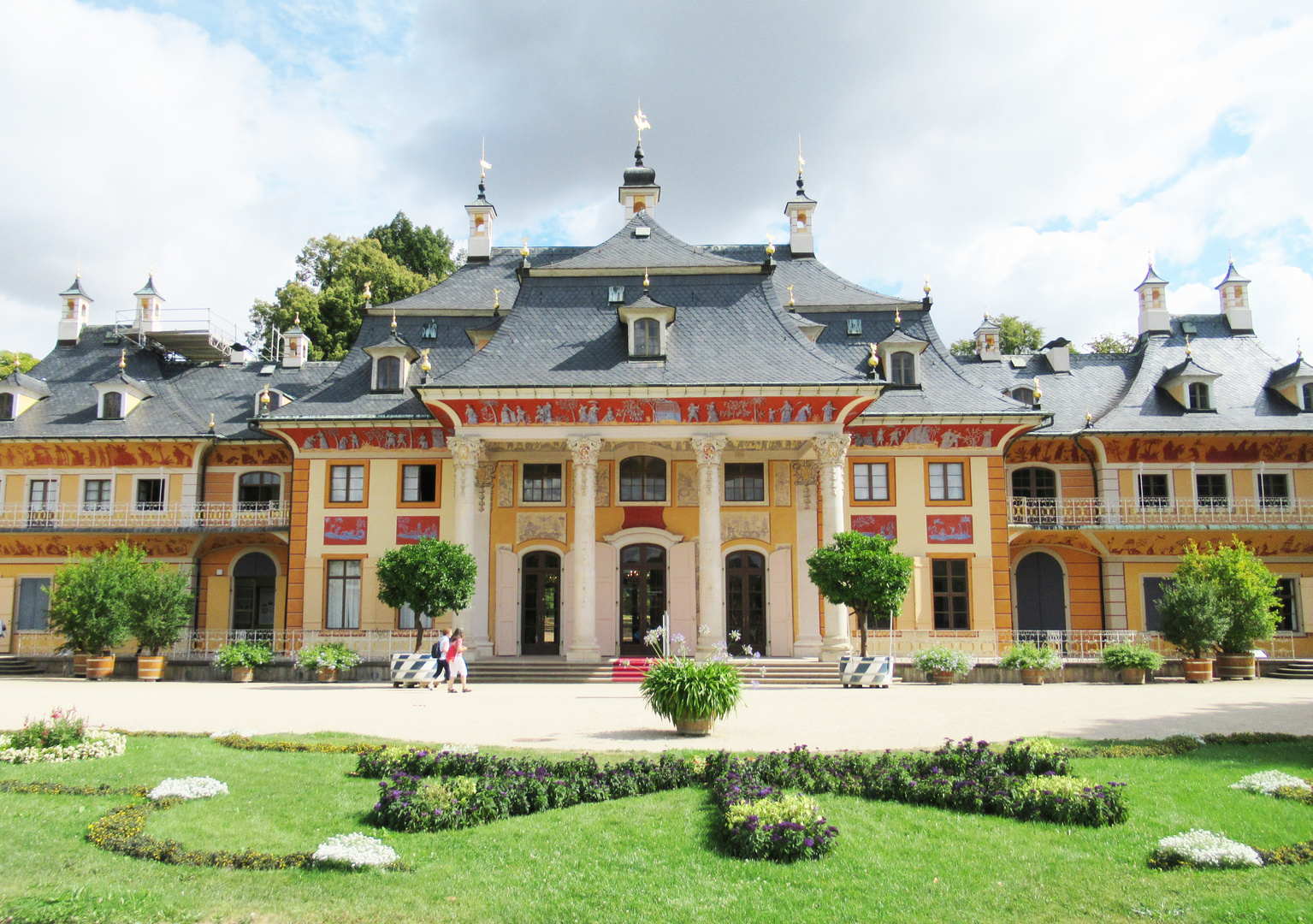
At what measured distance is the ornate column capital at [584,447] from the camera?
89.5ft

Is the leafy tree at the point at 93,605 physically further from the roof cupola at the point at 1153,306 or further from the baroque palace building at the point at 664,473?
the roof cupola at the point at 1153,306

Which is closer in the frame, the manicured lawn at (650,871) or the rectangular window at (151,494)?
the manicured lawn at (650,871)

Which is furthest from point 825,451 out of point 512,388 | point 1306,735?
point 1306,735

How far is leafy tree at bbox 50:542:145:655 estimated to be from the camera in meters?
26.9

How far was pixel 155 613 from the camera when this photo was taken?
2739 cm

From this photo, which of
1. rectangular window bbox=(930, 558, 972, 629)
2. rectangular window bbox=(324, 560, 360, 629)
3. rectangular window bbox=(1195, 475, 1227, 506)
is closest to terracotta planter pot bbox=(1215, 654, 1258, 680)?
rectangular window bbox=(1195, 475, 1227, 506)

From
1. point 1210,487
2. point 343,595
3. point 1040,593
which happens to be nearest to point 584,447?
point 343,595

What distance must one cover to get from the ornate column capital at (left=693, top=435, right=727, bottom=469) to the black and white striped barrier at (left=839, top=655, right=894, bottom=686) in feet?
22.6

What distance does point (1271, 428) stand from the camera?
3150 cm

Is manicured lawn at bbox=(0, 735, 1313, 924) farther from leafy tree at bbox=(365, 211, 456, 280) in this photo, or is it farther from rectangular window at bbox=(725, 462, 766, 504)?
leafy tree at bbox=(365, 211, 456, 280)

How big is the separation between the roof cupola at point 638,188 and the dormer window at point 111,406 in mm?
20173

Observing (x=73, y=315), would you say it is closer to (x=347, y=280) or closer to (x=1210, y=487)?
(x=347, y=280)

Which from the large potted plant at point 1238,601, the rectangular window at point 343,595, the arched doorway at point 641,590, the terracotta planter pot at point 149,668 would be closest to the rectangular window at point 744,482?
the arched doorway at point 641,590

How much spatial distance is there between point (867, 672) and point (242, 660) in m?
16.9
